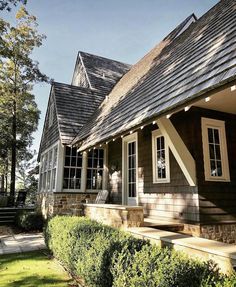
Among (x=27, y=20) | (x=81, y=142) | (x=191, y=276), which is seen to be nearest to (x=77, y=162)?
(x=81, y=142)

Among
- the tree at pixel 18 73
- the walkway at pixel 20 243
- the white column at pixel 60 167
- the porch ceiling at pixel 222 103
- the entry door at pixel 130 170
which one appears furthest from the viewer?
the tree at pixel 18 73

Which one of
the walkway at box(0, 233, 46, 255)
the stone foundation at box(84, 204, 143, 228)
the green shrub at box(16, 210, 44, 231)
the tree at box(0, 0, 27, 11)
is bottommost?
the walkway at box(0, 233, 46, 255)

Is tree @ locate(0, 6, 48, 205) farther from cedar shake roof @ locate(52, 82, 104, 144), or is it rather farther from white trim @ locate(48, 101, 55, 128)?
cedar shake roof @ locate(52, 82, 104, 144)

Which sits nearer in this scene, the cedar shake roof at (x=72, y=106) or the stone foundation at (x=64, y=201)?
the stone foundation at (x=64, y=201)

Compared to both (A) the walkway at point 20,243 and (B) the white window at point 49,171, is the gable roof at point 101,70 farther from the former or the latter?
(A) the walkway at point 20,243

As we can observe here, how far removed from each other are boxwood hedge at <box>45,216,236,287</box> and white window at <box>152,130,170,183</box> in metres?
2.57

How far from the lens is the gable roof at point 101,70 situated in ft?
45.1

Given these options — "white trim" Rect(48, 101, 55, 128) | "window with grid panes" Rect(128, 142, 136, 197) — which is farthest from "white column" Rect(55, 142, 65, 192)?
"white trim" Rect(48, 101, 55, 128)

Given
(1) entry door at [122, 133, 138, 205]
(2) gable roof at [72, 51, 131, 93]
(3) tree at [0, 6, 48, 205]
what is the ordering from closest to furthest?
(1) entry door at [122, 133, 138, 205], (2) gable roof at [72, 51, 131, 93], (3) tree at [0, 6, 48, 205]

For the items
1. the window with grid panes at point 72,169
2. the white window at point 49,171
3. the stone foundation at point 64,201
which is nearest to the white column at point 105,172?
the stone foundation at point 64,201

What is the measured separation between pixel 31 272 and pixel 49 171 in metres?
6.41

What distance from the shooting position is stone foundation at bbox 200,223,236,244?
4.94 meters

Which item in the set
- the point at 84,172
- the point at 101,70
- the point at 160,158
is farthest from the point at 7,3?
the point at 160,158

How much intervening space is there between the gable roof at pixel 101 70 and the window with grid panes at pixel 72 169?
16.6 feet
